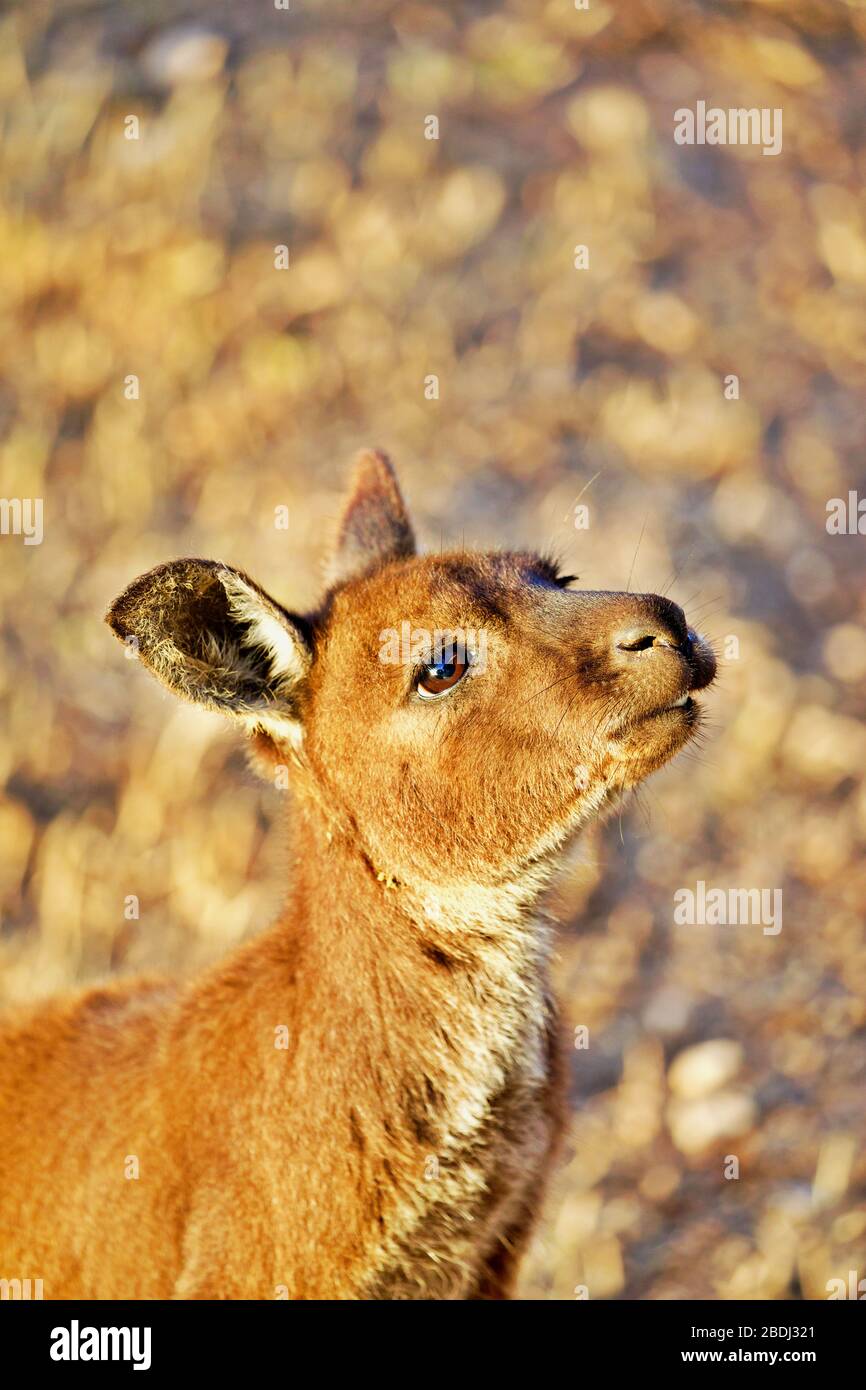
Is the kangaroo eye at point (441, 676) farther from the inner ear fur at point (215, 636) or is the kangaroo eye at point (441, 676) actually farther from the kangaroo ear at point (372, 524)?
the kangaroo ear at point (372, 524)

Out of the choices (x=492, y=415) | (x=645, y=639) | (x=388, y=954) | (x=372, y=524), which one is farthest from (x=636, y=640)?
(x=492, y=415)

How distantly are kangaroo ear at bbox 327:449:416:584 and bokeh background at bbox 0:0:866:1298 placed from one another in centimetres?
169

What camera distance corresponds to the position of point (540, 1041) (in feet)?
14.5

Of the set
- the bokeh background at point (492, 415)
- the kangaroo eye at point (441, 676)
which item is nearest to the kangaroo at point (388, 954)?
the kangaroo eye at point (441, 676)

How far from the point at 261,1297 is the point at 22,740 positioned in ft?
17.1

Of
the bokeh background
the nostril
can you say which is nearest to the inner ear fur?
the nostril

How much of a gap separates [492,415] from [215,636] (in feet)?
18.2

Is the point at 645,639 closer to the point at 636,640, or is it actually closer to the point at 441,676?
the point at 636,640

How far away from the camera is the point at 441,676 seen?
421 centimetres

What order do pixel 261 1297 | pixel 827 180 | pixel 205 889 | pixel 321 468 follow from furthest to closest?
pixel 827 180, pixel 321 468, pixel 205 889, pixel 261 1297

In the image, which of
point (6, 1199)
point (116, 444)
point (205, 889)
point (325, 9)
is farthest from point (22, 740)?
point (325, 9)

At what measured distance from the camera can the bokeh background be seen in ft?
23.7

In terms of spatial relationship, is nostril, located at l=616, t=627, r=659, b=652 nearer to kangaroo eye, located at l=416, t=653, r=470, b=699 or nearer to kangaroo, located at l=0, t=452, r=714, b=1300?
kangaroo, located at l=0, t=452, r=714, b=1300
